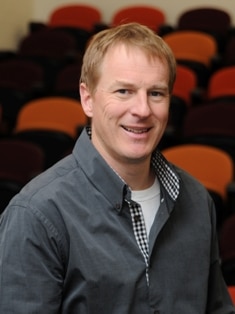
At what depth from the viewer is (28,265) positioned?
4.21 feet

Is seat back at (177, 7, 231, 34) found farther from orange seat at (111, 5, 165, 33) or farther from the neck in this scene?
the neck

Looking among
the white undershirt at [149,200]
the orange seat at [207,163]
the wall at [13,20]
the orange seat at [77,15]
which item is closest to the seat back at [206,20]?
the orange seat at [77,15]

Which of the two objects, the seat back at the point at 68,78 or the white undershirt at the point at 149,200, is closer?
the white undershirt at the point at 149,200

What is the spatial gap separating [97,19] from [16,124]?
2070 mm

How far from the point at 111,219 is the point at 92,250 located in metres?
0.07

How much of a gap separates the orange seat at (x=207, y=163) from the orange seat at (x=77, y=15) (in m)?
3.15

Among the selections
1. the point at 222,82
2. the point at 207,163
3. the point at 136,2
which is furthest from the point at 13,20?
the point at 207,163

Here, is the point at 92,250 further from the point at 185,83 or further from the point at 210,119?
the point at 185,83

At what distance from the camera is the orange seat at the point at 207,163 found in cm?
374

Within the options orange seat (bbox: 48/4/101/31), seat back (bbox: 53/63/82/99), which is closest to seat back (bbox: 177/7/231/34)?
orange seat (bbox: 48/4/101/31)

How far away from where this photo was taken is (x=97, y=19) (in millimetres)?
6820

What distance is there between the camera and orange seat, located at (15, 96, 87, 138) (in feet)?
15.0

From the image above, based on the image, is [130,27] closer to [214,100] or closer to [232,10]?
[214,100]

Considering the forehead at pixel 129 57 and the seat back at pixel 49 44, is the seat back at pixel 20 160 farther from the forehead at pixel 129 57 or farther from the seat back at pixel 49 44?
the forehead at pixel 129 57
